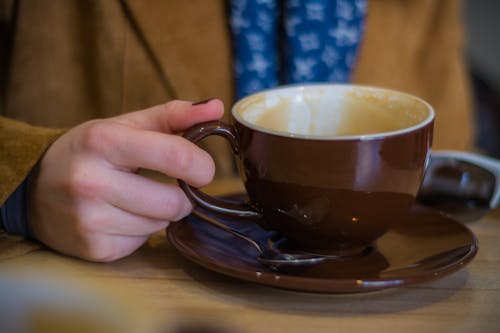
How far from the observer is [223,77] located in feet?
2.99

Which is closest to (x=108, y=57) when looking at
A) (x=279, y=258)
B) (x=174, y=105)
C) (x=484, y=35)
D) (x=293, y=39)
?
(x=293, y=39)

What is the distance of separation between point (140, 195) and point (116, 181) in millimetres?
24

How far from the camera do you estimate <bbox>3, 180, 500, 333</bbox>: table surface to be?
1.42ft

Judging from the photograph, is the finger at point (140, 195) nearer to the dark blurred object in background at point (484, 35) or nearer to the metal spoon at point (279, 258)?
the metal spoon at point (279, 258)

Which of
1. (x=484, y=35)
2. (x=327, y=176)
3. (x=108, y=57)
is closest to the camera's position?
(x=327, y=176)

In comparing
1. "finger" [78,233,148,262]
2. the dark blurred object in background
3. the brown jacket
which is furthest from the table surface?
the dark blurred object in background

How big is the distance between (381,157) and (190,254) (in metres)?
0.18

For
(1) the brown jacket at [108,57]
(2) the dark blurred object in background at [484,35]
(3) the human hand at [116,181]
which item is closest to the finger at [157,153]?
(3) the human hand at [116,181]

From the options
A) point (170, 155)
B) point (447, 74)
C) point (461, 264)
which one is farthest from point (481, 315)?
point (447, 74)

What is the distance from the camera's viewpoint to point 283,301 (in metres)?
0.47

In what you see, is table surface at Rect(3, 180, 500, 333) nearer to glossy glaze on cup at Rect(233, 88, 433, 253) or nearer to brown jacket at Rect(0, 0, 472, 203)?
glossy glaze on cup at Rect(233, 88, 433, 253)

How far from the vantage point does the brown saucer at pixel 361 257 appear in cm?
44

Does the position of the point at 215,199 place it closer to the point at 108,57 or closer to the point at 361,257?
the point at 361,257

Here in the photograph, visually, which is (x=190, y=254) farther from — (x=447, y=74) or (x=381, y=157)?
(x=447, y=74)
